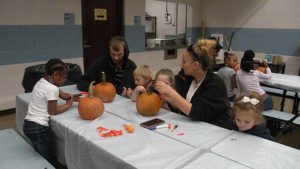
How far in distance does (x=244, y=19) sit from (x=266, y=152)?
614cm

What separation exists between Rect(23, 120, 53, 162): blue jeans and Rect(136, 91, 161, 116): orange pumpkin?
689 millimetres

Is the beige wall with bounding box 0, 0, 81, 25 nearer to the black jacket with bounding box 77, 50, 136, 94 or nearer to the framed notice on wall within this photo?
the framed notice on wall

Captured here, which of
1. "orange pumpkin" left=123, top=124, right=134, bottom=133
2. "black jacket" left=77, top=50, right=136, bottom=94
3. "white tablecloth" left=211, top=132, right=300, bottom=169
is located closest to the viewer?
"white tablecloth" left=211, top=132, right=300, bottom=169

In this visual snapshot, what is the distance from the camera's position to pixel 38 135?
6.08 feet

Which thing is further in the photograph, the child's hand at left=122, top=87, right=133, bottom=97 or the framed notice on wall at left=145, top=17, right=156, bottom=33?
the framed notice on wall at left=145, top=17, right=156, bottom=33

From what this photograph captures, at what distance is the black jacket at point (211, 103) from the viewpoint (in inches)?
68.8

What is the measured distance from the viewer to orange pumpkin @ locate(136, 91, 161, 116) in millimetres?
1799

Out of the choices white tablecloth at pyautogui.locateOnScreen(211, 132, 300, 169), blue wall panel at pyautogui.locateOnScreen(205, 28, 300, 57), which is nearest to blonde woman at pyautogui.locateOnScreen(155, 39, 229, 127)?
white tablecloth at pyautogui.locateOnScreen(211, 132, 300, 169)

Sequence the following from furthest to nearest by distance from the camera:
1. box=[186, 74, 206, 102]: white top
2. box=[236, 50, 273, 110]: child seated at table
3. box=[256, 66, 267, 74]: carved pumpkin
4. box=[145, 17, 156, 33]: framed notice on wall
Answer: box=[145, 17, 156, 33]: framed notice on wall, box=[256, 66, 267, 74]: carved pumpkin, box=[236, 50, 273, 110]: child seated at table, box=[186, 74, 206, 102]: white top

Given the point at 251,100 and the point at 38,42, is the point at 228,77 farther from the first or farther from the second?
the point at 38,42

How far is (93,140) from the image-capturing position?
1457mm

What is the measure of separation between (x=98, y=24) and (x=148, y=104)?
3913 mm

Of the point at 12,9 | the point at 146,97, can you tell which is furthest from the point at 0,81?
the point at 146,97

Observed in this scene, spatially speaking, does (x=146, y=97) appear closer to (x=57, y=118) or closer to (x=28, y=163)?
(x=57, y=118)
